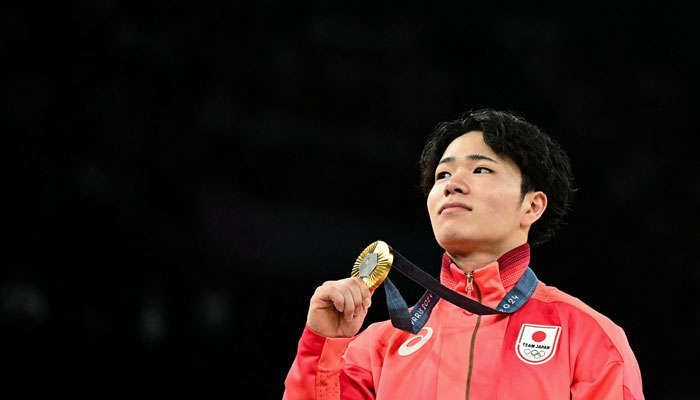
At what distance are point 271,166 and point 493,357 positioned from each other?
3418mm

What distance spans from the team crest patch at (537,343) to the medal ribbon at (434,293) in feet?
0.22

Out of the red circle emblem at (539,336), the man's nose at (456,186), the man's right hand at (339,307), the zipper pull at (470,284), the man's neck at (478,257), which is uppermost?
the man's nose at (456,186)

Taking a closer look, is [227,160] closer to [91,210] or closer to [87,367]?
[91,210]

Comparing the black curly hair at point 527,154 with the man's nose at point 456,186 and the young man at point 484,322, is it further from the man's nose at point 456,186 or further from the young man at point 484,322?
the man's nose at point 456,186

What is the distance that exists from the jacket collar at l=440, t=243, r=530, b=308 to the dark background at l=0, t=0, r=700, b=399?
8.79 ft

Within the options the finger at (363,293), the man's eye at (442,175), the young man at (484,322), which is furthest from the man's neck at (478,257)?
the finger at (363,293)

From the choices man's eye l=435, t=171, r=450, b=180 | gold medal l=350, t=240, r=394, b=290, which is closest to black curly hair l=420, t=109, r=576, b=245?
man's eye l=435, t=171, r=450, b=180

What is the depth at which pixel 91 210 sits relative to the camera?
4.46m

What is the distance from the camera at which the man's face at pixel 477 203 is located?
1.94 meters

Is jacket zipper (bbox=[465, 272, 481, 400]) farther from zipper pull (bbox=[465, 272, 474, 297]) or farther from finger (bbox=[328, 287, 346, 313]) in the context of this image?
finger (bbox=[328, 287, 346, 313])

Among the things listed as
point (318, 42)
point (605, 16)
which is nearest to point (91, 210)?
point (318, 42)

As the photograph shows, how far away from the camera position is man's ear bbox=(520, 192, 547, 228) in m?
2.06

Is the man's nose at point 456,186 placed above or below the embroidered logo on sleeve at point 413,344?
above

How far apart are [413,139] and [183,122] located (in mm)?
1598
